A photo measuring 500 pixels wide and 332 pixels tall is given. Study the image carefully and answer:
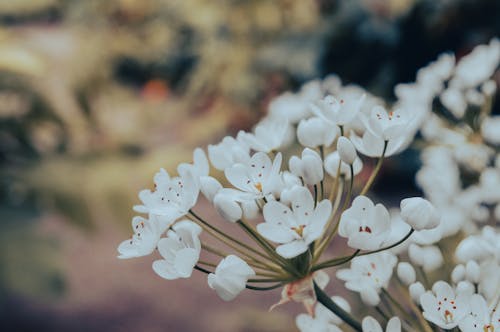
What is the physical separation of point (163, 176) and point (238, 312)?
5.54 feet

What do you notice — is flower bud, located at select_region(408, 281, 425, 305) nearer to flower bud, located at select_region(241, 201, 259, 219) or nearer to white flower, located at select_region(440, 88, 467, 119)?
flower bud, located at select_region(241, 201, 259, 219)

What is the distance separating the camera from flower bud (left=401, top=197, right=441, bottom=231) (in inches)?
17.9

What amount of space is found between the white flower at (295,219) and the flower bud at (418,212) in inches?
2.5

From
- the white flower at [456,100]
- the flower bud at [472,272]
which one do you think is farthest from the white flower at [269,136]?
the white flower at [456,100]

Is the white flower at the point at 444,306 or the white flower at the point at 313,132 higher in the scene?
the white flower at the point at 313,132

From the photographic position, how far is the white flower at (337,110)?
516 mm

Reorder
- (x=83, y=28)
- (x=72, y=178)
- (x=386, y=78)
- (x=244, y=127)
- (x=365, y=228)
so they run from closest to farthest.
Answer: (x=365, y=228)
(x=72, y=178)
(x=386, y=78)
(x=244, y=127)
(x=83, y=28)

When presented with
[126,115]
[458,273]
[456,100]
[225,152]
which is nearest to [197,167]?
[225,152]

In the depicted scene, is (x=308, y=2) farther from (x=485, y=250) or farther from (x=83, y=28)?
(x=485, y=250)

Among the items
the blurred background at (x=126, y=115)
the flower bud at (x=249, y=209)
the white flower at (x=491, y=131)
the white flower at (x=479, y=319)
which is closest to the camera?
the white flower at (x=479, y=319)

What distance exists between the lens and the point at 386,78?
2615mm

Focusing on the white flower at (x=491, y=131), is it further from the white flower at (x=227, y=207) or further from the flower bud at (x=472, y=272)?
the white flower at (x=227, y=207)

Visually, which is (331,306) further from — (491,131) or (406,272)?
(491,131)

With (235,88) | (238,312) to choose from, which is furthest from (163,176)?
(235,88)
